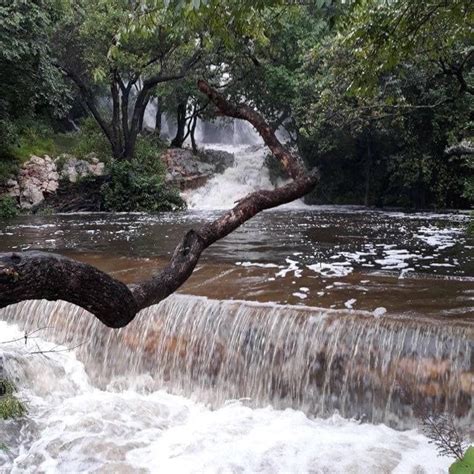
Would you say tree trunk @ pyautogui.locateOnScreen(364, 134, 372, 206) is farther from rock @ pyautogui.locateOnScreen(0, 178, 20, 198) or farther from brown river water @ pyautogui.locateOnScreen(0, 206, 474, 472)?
brown river water @ pyautogui.locateOnScreen(0, 206, 474, 472)

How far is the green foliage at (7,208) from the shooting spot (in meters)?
17.4

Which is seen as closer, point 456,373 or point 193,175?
point 456,373

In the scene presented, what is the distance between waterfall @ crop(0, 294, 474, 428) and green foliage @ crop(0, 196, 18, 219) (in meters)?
11.4

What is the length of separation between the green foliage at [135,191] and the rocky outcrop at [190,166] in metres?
2.25

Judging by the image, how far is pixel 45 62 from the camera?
50.7ft

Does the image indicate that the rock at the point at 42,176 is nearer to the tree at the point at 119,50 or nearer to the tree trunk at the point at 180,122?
the tree at the point at 119,50

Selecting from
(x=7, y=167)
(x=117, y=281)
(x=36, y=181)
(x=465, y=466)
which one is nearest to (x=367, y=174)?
(x=36, y=181)

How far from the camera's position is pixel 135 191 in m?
20.8

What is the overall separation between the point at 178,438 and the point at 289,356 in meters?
1.38

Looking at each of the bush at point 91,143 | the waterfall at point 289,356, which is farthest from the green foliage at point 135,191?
the waterfall at point 289,356

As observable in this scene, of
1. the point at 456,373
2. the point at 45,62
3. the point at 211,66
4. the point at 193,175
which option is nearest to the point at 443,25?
the point at 456,373

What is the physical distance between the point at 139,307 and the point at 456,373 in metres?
3.55

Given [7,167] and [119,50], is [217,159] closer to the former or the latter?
[7,167]

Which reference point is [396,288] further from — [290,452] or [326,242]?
[326,242]
